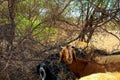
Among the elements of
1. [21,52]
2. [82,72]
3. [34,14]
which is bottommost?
[82,72]

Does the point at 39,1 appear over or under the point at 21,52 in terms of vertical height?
over

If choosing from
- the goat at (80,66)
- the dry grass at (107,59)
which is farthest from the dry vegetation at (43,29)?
the dry grass at (107,59)

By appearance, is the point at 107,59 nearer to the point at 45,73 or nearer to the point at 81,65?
the point at 81,65

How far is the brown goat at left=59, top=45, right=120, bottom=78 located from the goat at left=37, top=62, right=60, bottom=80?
11.4 inches

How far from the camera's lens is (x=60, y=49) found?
631cm

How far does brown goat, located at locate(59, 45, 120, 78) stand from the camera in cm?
595

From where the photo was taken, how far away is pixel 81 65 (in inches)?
242

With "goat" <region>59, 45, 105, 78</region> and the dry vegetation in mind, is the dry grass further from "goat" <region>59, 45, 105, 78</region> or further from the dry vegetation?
the dry vegetation

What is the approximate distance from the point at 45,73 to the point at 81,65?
686mm

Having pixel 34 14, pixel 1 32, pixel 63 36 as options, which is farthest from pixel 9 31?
pixel 63 36

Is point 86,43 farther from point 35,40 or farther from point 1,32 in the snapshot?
point 1,32

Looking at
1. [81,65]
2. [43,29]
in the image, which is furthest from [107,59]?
[43,29]

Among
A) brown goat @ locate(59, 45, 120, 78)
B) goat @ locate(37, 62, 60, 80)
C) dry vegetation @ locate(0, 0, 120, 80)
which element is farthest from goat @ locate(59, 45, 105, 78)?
goat @ locate(37, 62, 60, 80)

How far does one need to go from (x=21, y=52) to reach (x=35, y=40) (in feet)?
1.25
